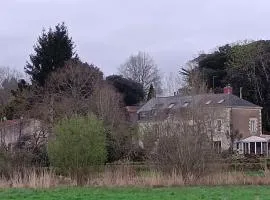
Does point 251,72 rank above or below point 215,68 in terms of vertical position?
below

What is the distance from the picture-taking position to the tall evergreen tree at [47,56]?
64.8 m

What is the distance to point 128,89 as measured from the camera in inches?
3307

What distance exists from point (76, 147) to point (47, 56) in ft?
121

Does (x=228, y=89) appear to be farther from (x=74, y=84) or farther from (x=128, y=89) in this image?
(x=74, y=84)

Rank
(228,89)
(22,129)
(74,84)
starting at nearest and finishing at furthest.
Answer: (22,129), (74,84), (228,89)

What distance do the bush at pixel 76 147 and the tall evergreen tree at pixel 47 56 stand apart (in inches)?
1356

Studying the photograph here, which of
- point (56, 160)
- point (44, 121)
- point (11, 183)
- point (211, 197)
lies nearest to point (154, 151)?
point (56, 160)

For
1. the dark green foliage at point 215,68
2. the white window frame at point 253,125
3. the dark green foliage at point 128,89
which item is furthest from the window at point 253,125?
the dark green foliage at point 128,89

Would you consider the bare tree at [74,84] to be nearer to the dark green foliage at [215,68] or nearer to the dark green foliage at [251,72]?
the dark green foliage at [251,72]

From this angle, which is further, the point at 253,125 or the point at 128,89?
the point at 128,89

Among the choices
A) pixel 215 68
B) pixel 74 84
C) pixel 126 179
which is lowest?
pixel 126 179

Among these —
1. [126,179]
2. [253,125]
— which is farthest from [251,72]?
[126,179]

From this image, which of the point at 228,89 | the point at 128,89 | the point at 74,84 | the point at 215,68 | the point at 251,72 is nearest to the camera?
the point at 74,84

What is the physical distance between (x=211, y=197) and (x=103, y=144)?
11725 millimetres
